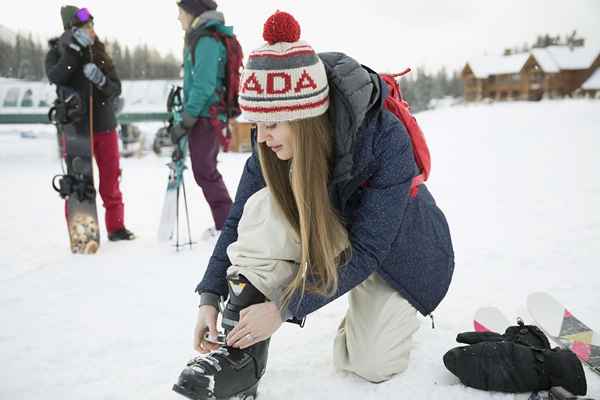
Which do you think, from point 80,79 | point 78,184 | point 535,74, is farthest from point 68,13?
point 535,74

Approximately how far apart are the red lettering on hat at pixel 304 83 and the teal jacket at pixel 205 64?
7.49 ft

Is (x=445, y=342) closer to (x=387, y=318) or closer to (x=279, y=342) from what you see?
(x=387, y=318)

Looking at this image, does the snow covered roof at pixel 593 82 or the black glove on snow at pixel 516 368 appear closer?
the black glove on snow at pixel 516 368

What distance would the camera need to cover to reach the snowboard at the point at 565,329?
1.67 metres

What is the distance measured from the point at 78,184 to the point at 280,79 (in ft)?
9.43

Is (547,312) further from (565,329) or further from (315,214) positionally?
(315,214)

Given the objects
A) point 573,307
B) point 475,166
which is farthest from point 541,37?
point 573,307

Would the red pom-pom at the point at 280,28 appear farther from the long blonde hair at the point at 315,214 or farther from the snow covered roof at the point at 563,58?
the snow covered roof at the point at 563,58

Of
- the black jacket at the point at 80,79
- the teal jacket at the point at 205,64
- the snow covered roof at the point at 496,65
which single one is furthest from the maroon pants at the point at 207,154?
the snow covered roof at the point at 496,65

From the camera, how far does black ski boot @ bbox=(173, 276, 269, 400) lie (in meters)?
1.32

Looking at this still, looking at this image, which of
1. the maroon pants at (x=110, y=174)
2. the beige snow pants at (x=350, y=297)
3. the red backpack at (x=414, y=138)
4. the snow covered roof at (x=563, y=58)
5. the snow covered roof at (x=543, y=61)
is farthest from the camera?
the snow covered roof at (x=543, y=61)

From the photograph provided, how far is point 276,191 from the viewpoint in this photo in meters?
1.48

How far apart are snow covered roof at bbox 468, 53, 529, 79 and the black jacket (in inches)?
852

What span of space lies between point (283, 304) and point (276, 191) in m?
0.39
